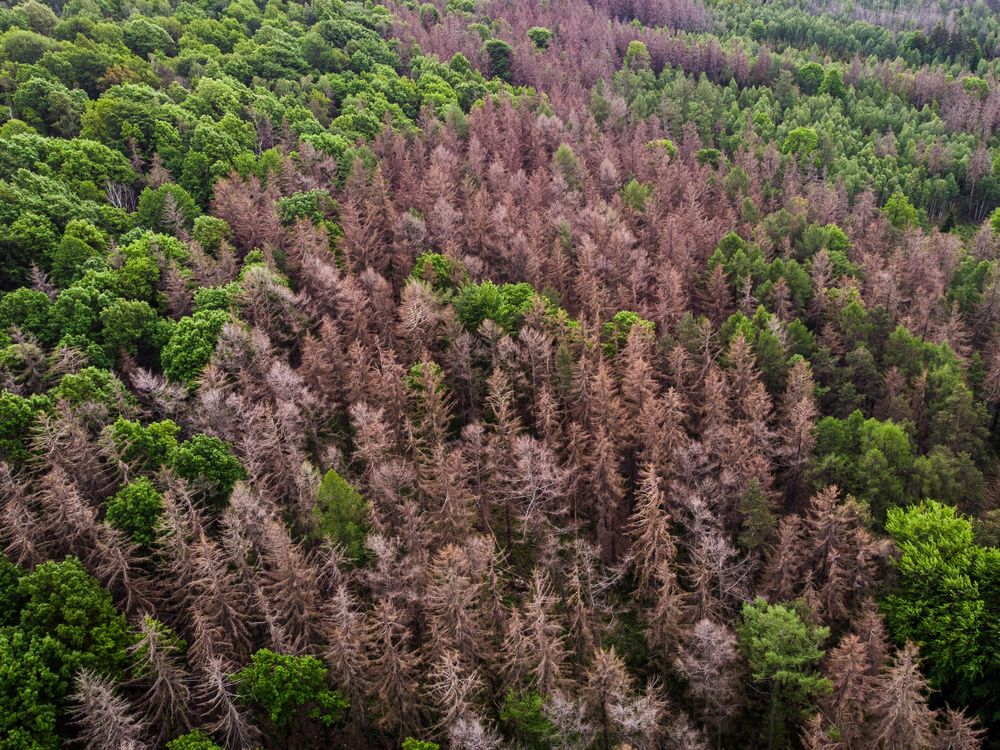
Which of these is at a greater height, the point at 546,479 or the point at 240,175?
the point at 240,175

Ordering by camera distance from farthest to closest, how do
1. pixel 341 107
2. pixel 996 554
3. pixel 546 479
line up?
1. pixel 341 107
2. pixel 546 479
3. pixel 996 554

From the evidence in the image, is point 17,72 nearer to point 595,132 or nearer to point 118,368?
point 118,368

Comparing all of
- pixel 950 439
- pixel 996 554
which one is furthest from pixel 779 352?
pixel 996 554

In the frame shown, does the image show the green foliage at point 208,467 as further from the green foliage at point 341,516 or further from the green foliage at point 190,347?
the green foliage at point 190,347

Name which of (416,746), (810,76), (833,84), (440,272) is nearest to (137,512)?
(416,746)

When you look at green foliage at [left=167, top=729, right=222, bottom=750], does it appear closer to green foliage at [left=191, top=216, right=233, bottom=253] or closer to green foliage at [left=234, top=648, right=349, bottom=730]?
green foliage at [left=234, top=648, right=349, bottom=730]

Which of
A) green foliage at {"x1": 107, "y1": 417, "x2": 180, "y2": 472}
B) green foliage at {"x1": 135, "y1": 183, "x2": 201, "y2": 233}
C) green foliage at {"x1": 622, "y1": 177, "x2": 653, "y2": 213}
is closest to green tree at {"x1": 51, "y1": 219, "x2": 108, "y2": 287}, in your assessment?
green foliage at {"x1": 135, "y1": 183, "x2": 201, "y2": 233}
